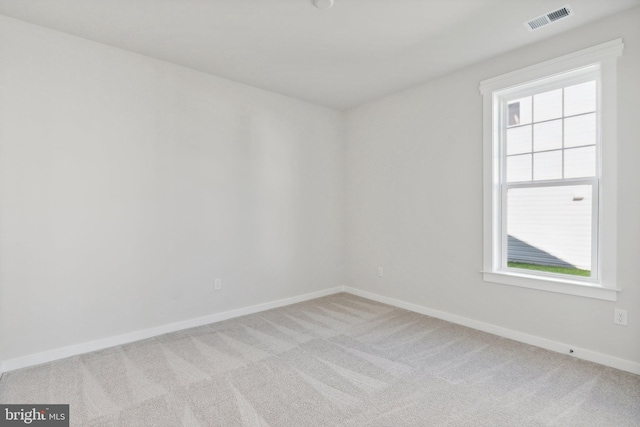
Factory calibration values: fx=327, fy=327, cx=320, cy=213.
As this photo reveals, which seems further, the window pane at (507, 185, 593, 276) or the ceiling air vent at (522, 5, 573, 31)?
the window pane at (507, 185, 593, 276)

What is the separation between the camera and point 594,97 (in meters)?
Answer: 2.73

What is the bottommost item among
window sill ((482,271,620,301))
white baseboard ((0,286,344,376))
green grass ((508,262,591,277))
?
white baseboard ((0,286,344,376))

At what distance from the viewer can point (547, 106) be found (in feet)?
9.90

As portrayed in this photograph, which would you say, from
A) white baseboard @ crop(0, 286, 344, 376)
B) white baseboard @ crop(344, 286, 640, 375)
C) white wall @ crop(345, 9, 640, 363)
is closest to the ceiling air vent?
white wall @ crop(345, 9, 640, 363)

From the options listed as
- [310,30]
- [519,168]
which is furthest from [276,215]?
[519,168]

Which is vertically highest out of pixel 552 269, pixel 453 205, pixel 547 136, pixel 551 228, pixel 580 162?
pixel 547 136

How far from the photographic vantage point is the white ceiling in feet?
7.93

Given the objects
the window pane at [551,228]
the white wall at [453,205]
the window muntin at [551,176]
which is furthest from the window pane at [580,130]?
the window pane at [551,228]

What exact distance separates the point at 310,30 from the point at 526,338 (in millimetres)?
3349

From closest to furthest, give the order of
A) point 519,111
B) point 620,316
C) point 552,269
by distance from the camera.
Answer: point 620,316 < point 552,269 < point 519,111

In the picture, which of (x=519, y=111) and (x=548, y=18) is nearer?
(x=548, y=18)

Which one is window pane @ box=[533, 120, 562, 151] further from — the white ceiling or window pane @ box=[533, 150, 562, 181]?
the white ceiling

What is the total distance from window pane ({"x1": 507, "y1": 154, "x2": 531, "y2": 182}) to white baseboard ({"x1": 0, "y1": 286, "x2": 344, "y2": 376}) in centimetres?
290

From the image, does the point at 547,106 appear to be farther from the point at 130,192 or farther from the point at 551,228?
the point at 130,192
